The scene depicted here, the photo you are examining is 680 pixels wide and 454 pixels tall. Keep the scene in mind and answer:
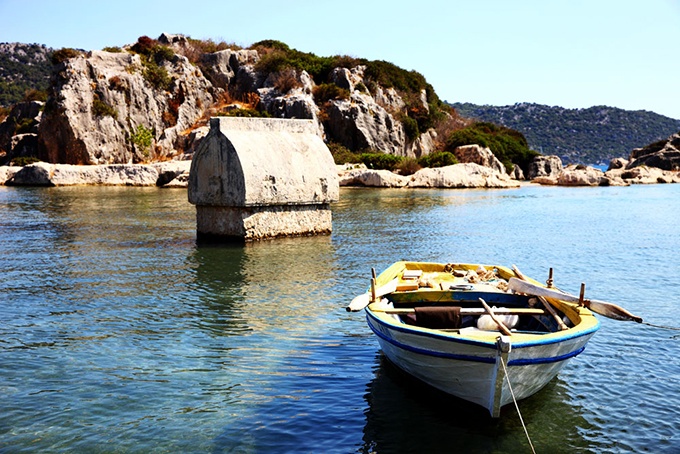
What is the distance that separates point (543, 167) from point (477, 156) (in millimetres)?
13249

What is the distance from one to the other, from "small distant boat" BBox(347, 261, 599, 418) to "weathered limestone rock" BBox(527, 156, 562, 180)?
68.2 metres

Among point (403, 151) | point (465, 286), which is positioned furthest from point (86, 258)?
point (403, 151)

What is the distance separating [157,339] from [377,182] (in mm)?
42743

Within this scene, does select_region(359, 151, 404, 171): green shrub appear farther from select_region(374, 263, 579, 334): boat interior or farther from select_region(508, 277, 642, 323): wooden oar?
select_region(508, 277, 642, 323): wooden oar

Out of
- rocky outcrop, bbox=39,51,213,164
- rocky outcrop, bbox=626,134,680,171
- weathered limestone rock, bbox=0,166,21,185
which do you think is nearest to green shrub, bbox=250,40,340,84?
rocky outcrop, bbox=39,51,213,164

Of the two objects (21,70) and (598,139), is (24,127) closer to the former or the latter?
(21,70)

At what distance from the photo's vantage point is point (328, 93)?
7088 cm

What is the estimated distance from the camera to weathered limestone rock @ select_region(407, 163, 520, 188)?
5338cm

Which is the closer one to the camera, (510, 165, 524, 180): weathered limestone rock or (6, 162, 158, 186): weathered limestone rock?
(6, 162, 158, 186): weathered limestone rock

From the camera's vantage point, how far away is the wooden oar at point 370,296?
8906 millimetres

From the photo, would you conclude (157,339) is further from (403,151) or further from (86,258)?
(403,151)

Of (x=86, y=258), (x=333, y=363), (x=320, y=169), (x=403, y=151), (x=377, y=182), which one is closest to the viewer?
(x=333, y=363)

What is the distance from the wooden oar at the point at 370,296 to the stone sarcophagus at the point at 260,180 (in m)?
9.77

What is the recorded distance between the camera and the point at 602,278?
15.5 metres
